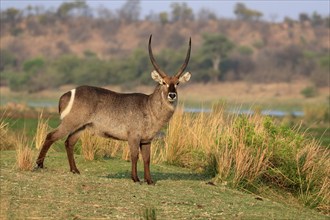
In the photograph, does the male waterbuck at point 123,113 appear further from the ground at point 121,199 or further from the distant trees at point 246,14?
the distant trees at point 246,14

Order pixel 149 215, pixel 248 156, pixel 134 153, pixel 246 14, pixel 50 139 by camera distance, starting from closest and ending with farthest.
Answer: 1. pixel 149 215
2. pixel 134 153
3. pixel 50 139
4. pixel 248 156
5. pixel 246 14

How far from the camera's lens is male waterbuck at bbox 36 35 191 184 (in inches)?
472

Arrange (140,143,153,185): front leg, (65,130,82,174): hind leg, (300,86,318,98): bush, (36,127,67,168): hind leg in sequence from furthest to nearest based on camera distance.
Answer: (300,86,318,98): bush, (65,130,82,174): hind leg, (36,127,67,168): hind leg, (140,143,153,185): front leg

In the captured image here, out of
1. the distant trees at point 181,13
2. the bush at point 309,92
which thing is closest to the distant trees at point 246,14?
the distant trees at point 181,13

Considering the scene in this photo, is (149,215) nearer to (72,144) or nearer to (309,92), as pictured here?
(72,144)

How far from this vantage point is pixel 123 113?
12.1 meters

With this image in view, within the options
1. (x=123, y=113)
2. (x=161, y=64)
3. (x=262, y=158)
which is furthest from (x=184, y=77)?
(x=161, y=64)

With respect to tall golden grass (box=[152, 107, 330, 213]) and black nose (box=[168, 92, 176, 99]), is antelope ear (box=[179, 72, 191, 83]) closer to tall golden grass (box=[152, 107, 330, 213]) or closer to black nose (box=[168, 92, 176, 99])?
black nose (box=[168, 92, 176, 99])

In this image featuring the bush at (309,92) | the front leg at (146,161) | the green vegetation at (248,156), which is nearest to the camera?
the front leg at (146,161)

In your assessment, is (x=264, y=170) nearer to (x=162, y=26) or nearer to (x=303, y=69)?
(x=303, y=69)

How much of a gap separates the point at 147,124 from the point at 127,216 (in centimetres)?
298

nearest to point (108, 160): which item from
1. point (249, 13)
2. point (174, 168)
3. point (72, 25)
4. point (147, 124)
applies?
point (174, 168)

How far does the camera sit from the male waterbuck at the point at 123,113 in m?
12.0

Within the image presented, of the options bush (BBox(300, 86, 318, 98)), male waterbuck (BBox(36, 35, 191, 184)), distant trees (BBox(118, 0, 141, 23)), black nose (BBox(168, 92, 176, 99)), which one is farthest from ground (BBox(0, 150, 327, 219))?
distant trees (BBox(118, 0, 141, 23))
